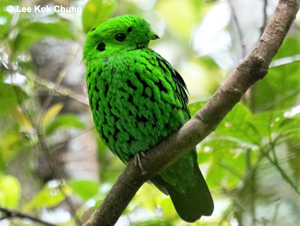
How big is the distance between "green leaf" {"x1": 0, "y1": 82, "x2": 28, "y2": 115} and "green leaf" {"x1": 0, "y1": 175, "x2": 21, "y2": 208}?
0.70 metres

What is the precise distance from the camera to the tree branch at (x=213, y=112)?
2096 mm

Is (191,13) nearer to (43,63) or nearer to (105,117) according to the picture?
(43,63)

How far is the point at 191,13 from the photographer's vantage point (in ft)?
21.0

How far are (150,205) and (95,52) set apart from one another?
4.35 ft

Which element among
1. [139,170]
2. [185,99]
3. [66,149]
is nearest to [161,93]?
[185,99]

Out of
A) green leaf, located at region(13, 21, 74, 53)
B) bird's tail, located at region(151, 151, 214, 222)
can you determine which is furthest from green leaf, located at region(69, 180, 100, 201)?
green leaf, located at region(13, 21, 74, 53)

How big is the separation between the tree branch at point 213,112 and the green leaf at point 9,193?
27.8 inches

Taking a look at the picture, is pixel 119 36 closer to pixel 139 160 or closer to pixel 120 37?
pixel 120 37

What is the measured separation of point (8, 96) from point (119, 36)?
113 cm

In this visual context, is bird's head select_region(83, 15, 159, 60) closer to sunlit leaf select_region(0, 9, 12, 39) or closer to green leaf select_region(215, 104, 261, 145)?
sunlit leaf select_region(0, 9, 12, 39)

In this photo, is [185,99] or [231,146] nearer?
[231,146]

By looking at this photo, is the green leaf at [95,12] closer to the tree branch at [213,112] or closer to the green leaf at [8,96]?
the green leaf at [8,96]

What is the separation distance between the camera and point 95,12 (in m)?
3.13

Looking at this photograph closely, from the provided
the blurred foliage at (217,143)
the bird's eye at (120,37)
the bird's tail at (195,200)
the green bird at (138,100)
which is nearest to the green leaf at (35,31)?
the blurred foliage at (217,143)
